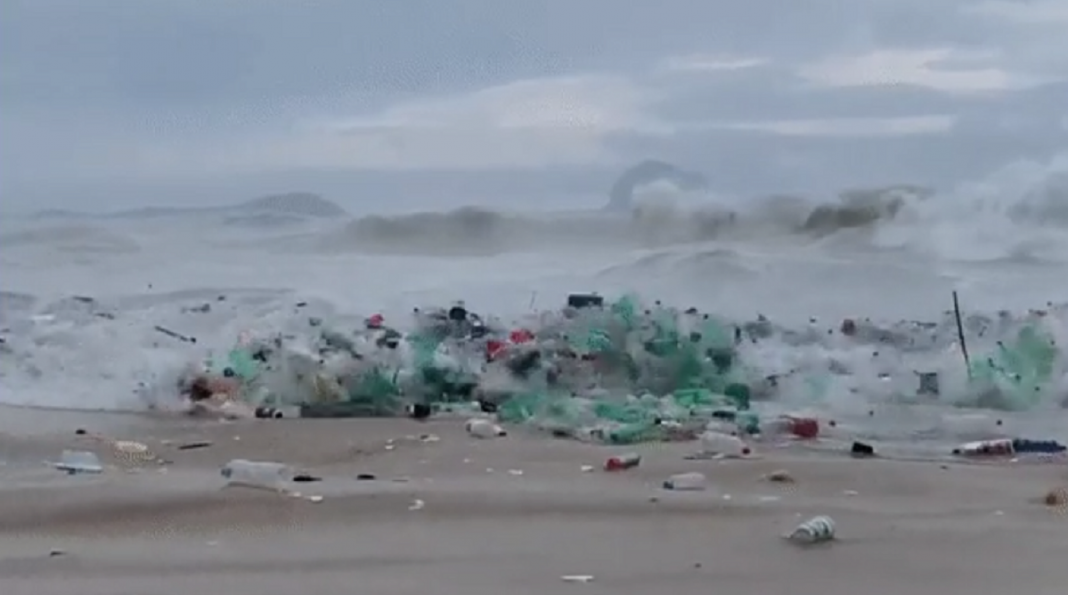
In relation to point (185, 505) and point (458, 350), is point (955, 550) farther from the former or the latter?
point (185, 505)

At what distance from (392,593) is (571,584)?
15 centimetres

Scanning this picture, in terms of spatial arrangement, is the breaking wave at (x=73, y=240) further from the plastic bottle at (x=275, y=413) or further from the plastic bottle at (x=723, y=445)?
the plastic bottle at (x=723, y=445)

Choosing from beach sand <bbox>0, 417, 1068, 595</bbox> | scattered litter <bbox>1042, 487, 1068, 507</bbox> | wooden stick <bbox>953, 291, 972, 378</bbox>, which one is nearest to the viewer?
beach sand <bbox>0, 417, 1068, 595</bbox>

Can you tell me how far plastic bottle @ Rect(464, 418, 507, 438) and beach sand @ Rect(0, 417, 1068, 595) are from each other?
1cm

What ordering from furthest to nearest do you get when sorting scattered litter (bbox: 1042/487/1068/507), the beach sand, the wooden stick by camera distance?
the wooden stick
scattered litter (bbox: 1042/487/1068/507)
the beach sand

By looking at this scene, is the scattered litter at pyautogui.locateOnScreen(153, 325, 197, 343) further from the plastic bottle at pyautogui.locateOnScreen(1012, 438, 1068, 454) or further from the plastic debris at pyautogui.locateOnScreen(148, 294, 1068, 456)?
the plastic bottle at pyautogui.locateOnScreen(1012, 438, 1068, 454)

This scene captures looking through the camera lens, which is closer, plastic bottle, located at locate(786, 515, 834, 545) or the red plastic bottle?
plastic bottle, located at locate(786, 515, 834, 545)

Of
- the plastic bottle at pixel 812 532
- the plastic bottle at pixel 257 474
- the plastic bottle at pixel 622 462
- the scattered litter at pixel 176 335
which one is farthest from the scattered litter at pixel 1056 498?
the scattered litter at pixel 176 335

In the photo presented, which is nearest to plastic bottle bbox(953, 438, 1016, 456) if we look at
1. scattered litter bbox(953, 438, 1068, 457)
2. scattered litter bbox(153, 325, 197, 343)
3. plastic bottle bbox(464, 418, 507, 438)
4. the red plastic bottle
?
scattered litter bbox(953, 438, 1068, 457)

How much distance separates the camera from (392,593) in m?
1.32

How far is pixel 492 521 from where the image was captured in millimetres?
1476

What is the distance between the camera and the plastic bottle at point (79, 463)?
1.56m

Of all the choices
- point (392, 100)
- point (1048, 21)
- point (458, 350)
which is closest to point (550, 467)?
point (458, 350)

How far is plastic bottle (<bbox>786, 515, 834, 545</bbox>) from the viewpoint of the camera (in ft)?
4.71
